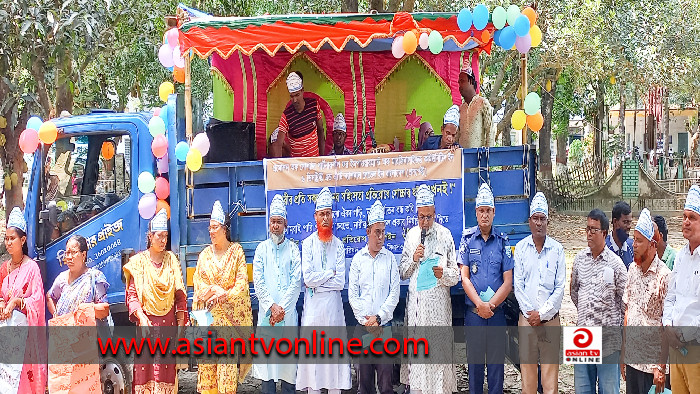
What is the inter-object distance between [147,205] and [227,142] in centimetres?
99

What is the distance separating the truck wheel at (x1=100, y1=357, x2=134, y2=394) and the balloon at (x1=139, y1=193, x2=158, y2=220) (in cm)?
117

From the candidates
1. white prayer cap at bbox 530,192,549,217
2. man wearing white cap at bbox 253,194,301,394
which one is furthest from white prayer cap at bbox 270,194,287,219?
white prayer cap at bbox 530,192,549,217

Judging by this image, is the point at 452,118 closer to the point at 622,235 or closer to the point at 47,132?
the point at 622,235

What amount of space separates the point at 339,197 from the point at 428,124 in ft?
9.35

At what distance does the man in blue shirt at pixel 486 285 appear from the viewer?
217 inches

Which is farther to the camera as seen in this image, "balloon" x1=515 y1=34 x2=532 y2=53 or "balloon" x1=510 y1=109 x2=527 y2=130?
"balloon" x1=510 y1=109 x2=527 y2=130

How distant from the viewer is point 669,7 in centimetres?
1554

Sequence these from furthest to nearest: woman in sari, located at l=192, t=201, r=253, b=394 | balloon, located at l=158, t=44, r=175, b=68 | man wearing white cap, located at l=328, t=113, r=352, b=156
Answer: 1. man wearing white cap, located at l=328, t=113, r=352, b=156
2. balloon, located at l=158, t=44, r=175, b=68
3. woman in sari, located at l=192, t=201, r=253, b=394

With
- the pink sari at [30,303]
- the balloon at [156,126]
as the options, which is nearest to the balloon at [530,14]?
the balloon at [156,126]

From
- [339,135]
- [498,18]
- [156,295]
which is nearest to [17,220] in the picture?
[156,295]

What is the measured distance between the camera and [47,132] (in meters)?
5.59

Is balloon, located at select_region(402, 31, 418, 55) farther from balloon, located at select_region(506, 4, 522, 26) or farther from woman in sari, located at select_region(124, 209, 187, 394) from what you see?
woman in sari, located at select_region(124, 209, 187, 394)

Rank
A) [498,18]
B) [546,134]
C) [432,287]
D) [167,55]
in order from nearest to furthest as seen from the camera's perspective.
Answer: [432,287]
[498,18]
[167,55]
[546,134]

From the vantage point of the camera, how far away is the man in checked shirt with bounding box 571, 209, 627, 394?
5191 mm
